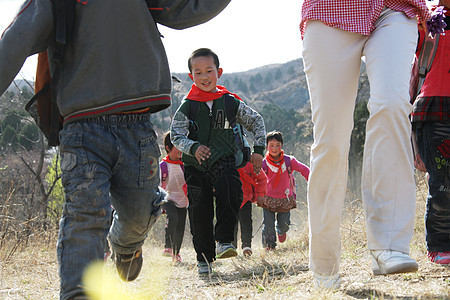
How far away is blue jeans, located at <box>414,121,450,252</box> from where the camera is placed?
138 inches

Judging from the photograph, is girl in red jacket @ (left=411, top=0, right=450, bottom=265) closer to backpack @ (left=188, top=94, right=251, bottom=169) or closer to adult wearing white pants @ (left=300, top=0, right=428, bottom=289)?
adult wearing white pants @ (left=300, top=0, right=428, bottom=289)

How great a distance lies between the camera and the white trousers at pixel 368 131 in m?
2.57

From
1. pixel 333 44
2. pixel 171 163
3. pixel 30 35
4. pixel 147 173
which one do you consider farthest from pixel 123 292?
pixel 171 163

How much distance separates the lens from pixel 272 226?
822cm

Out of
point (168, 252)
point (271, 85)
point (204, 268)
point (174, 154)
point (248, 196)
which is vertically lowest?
point (168, 252)

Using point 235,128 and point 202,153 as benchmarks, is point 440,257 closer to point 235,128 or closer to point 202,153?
point 202,153

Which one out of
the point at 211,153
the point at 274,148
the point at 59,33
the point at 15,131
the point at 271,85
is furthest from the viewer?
the point at 271,85

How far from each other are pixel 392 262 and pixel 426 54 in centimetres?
185

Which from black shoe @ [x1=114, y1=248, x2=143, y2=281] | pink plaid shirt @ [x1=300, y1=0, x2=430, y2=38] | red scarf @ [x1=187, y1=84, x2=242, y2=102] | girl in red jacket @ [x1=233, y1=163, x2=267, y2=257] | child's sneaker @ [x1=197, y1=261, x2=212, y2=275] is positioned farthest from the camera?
girl in red jacket @ [x1=233, y1=163, x2=267, y2=257]

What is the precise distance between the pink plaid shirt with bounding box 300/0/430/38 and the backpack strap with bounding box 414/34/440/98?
2.92 ft

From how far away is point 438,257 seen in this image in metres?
3.42

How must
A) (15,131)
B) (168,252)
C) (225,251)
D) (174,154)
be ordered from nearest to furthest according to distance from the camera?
1. (225,251)
2. (168,252)
3. (174,154)
4. (15,131)

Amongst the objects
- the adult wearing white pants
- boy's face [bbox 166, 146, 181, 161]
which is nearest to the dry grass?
the adult wearing white pants

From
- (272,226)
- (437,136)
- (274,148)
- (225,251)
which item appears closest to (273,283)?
(225,251)
